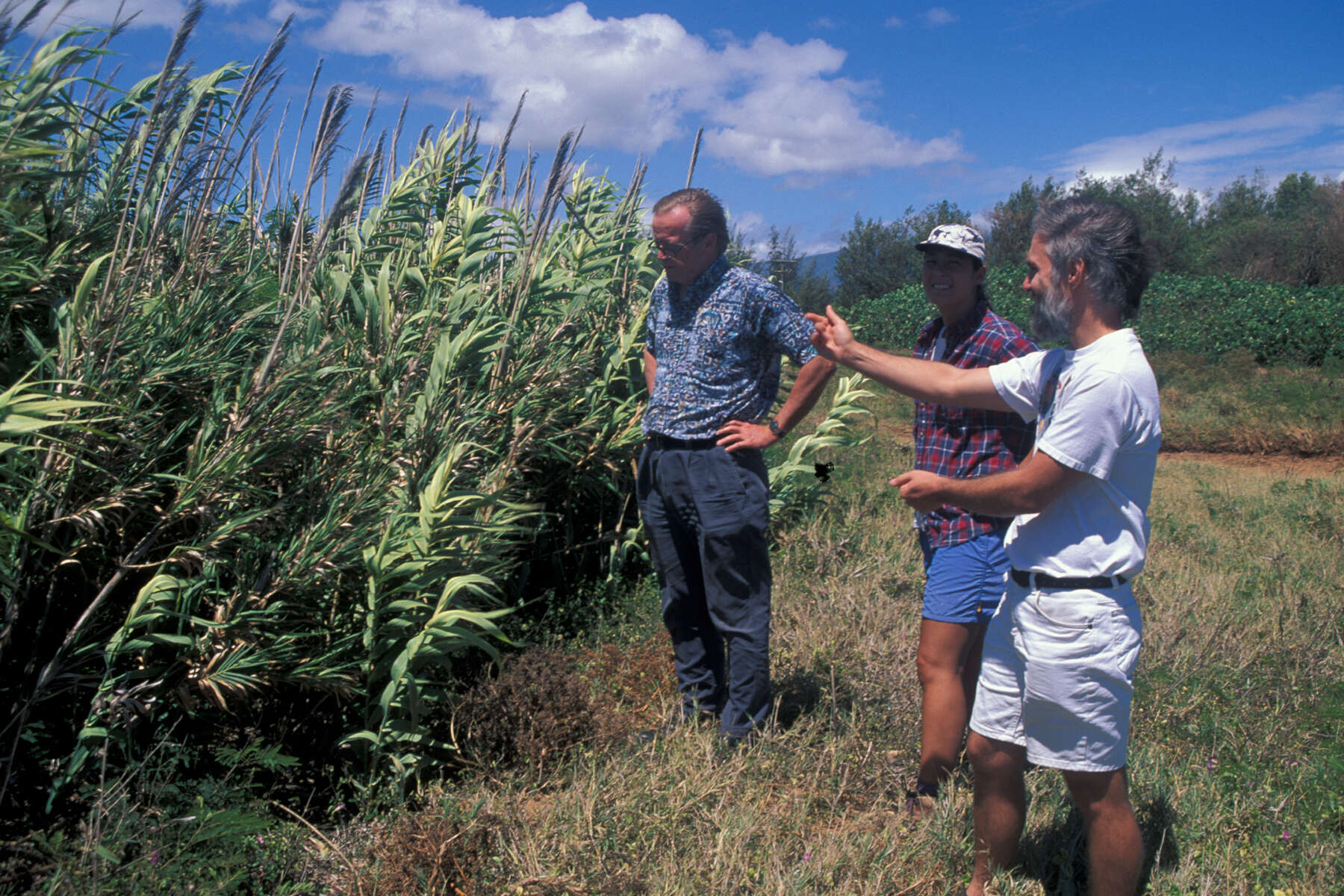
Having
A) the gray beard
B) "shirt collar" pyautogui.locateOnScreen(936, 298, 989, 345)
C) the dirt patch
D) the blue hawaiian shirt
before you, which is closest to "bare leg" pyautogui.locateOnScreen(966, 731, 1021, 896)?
the gray beard

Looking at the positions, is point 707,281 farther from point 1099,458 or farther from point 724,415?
point 1099,458

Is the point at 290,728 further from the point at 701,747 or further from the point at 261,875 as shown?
the point at 701,747

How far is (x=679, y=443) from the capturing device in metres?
3.20

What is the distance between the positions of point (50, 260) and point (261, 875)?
1779 mm

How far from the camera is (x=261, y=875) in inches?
87.3

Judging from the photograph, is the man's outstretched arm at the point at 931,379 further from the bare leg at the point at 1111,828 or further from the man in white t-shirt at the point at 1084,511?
the bare leg at the point at 1111,828

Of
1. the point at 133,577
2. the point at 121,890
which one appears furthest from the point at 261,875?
the point at 133,577

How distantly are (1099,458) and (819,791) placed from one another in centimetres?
150

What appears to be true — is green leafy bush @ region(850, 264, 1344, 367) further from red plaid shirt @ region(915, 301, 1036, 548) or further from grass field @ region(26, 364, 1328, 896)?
red plaid shirt @ region(915, 301, 1036, 548)

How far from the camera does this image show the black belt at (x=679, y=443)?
10.3 ft

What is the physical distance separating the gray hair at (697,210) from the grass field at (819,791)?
1.58 meters

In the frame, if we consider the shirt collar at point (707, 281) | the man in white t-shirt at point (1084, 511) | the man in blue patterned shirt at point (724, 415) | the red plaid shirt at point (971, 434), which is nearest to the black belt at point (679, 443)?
the man in blue patterned shirt at point (724, 415)

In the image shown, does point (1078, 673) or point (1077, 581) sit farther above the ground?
point (1077, 581)

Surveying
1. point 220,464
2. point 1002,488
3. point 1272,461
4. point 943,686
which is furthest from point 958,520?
point 1272,461
